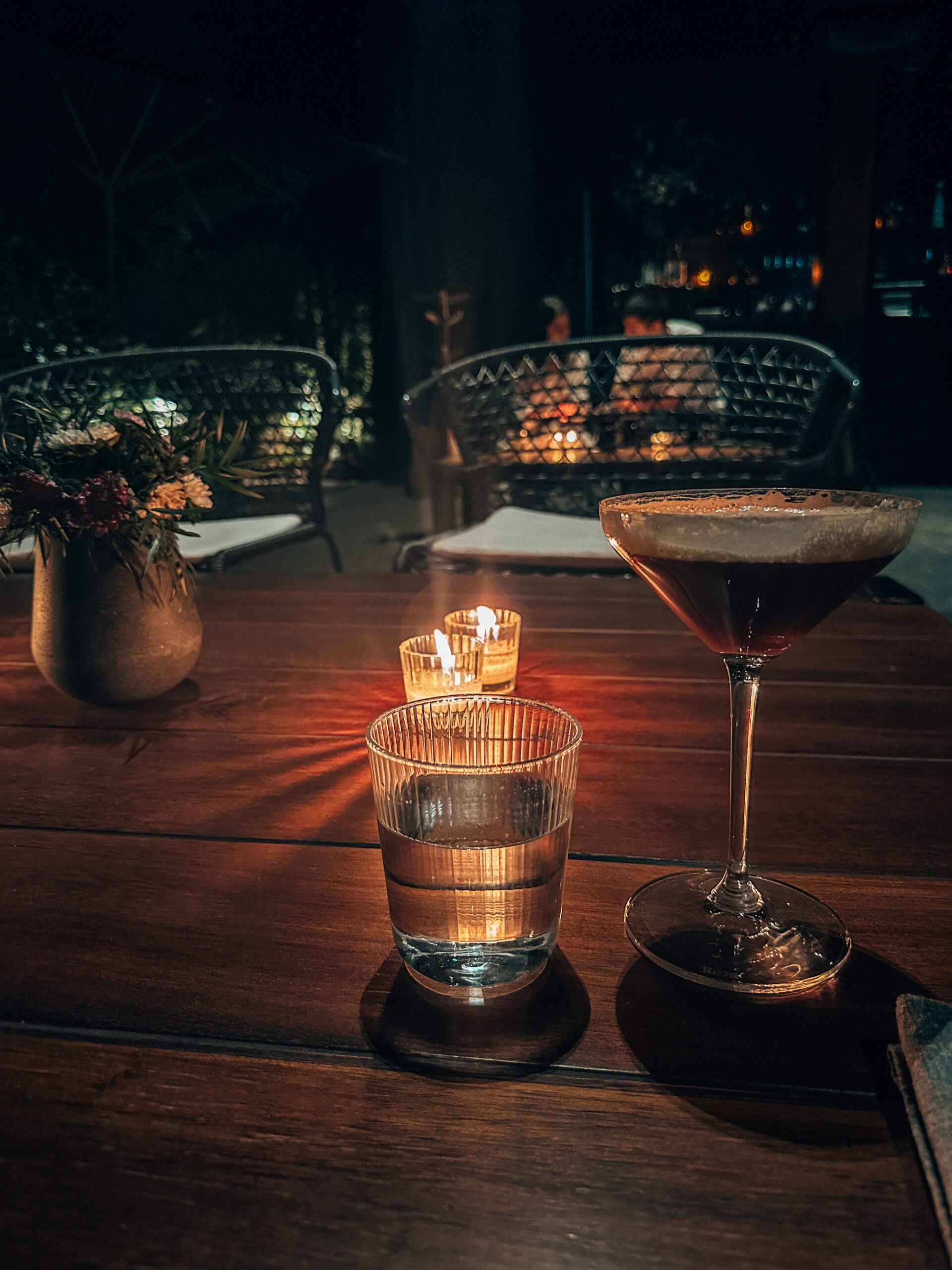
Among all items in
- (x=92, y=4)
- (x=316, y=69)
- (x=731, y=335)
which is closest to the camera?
(x=731, y=335)

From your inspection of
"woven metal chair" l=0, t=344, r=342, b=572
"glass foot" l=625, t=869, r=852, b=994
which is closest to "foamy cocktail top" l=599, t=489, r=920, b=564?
"glass foot" l=625, t=869, r=852, b=994

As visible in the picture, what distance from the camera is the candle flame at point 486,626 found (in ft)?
2.99

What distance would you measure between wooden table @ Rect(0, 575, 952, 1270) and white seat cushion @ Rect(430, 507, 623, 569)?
1135mm

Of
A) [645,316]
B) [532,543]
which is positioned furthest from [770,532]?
[645,316]

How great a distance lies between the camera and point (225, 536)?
2.32 metres

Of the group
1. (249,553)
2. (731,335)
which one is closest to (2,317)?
(249,553)

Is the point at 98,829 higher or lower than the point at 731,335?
lower

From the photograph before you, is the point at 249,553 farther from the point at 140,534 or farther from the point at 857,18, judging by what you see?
the point at 857,18

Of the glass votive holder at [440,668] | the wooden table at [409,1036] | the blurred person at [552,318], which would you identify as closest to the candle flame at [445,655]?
the glass votive holder at [440,668]

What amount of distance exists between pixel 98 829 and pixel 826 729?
24.5 inches

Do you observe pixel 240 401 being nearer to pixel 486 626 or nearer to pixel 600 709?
pixel 486 626

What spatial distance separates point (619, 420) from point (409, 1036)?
2.74 metres

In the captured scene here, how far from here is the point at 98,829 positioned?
0.63m

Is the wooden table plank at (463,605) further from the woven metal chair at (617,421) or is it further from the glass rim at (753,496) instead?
the woven metal chair at (617,421)
